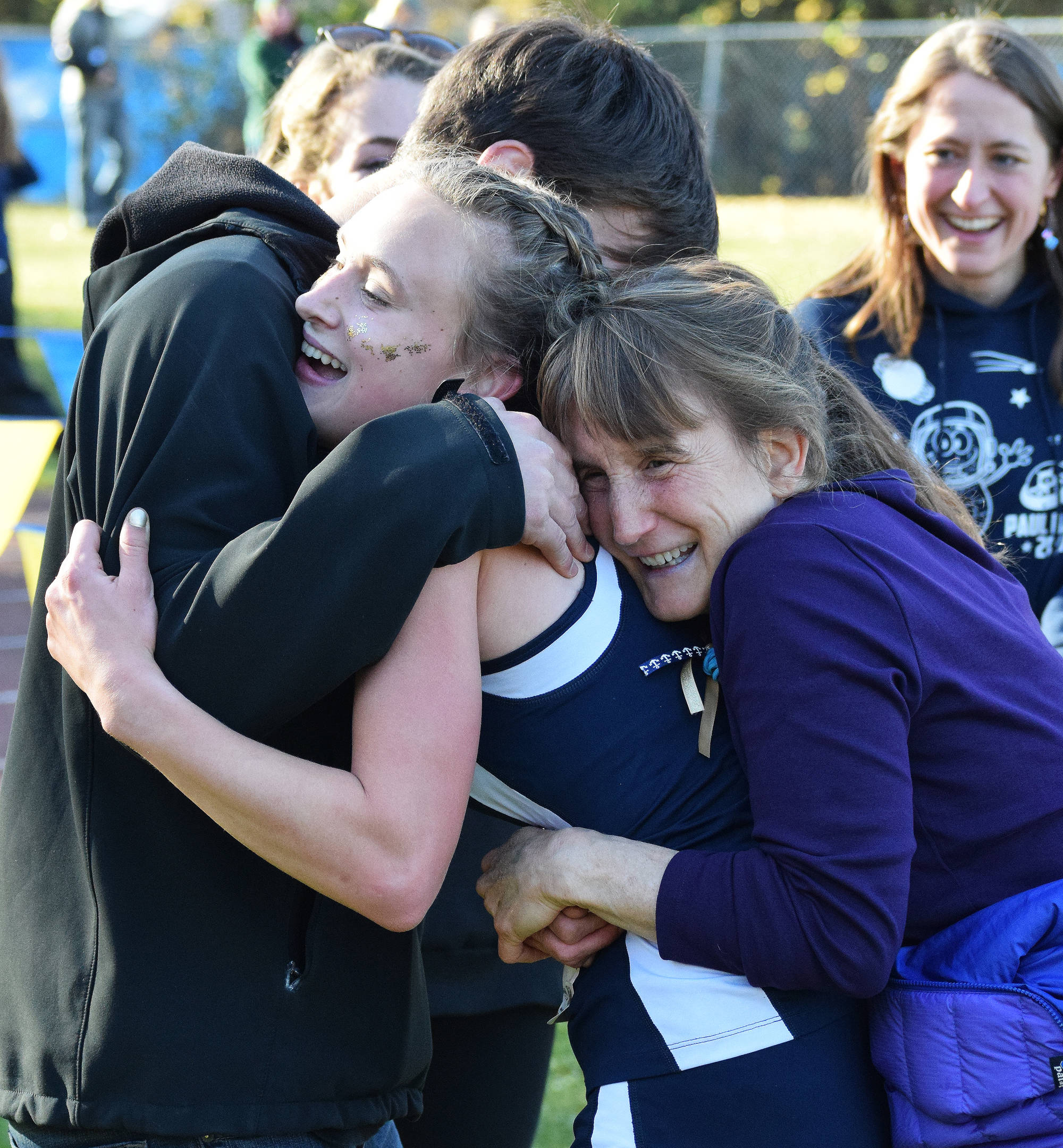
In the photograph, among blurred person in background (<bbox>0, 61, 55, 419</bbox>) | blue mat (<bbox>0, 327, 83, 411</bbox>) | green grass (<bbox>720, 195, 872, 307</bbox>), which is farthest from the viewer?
green grass (<bbox>720, 195, 872, 307</bbox>)

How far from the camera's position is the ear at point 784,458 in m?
1.85

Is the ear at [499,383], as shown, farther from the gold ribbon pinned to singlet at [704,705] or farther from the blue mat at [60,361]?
the blue mat at [60,361]

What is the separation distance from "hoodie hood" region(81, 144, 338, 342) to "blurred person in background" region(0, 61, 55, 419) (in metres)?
4.40

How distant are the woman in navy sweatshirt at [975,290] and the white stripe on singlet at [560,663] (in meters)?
2.18

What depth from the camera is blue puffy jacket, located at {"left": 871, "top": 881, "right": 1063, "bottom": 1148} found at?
155 centimetres

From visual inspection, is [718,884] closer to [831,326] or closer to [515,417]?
[515,417]

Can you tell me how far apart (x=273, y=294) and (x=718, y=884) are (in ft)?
2.97

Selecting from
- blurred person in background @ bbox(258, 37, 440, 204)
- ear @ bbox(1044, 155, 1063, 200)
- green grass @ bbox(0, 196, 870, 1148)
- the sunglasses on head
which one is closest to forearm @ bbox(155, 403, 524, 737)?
blurred person in background @ bbox(258, 37, 440, 204)

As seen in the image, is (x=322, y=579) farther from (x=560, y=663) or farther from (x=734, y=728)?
(x=734, y=728)

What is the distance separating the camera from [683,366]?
1.78 m

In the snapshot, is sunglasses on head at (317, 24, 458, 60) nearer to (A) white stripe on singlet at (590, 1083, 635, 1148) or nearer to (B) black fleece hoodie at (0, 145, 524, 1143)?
(B) black fleece hoodie at (0, 145, 524, 1143)

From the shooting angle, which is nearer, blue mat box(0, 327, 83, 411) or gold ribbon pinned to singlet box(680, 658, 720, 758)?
gold ribbon pinned to singlet box(680, 658, 720, 758)

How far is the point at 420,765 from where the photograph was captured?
1479 mm

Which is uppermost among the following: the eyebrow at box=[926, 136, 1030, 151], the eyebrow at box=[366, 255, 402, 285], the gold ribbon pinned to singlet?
the eyebrow at box=[366, 255, 402, 285]
